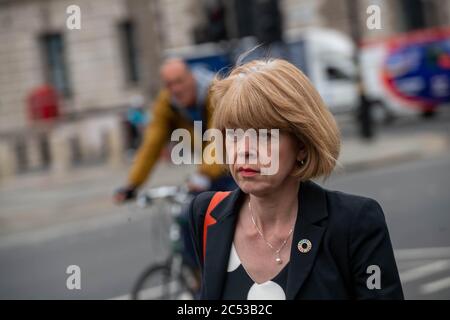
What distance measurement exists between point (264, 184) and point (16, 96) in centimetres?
3191

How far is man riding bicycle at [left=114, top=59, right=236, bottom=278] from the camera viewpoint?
5.43 m

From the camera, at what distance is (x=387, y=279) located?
2225mm

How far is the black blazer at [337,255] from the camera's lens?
221 cm

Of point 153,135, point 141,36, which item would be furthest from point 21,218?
point 141,36

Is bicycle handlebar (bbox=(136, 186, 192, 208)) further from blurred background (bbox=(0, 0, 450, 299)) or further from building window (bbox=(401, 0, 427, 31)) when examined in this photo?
building window (bbox=(401, 0, 427, 31))

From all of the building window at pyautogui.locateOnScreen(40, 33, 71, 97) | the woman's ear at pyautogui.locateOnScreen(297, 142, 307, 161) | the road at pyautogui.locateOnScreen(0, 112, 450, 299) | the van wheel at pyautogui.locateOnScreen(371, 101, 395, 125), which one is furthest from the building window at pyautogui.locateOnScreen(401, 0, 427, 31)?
the woman's ear at pyautogui.locateOnScreen(297, 142, 307, 161)

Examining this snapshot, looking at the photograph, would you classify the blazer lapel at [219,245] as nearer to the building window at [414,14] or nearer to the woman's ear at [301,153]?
the woman's ear at [301,153]

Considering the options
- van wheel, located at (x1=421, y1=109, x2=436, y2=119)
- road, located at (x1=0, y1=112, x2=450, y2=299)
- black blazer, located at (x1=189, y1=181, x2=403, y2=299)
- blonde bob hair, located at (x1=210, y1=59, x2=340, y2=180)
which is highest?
blonde bob hair, located at (x1=210, y1=59, x2=340, y2=180)

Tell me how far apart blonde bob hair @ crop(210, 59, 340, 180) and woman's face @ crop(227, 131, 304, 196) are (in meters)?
0.03

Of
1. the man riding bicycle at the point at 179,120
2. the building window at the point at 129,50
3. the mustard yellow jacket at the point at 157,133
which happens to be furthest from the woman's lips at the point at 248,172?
the building window at the point at 129,50

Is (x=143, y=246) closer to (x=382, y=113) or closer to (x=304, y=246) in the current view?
(x=304, y=246)
